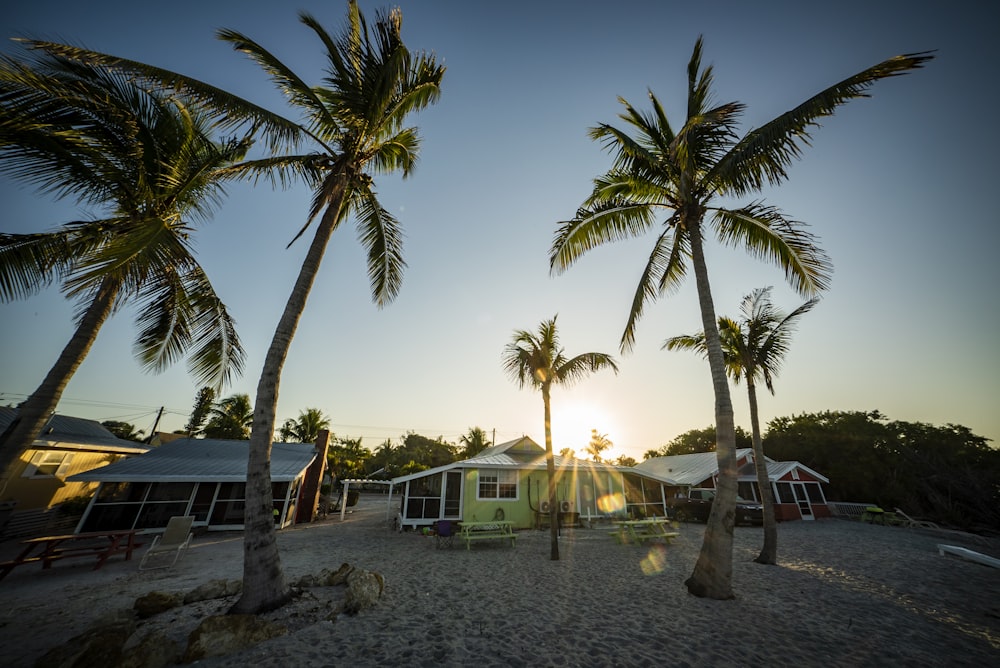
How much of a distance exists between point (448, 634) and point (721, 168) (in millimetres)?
9916

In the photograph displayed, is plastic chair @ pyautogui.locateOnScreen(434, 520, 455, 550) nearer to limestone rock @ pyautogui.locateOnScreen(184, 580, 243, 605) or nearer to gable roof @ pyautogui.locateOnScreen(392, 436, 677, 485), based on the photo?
gable roof @ pyautogui.locateOnScreen(392, 436, 677, 485)

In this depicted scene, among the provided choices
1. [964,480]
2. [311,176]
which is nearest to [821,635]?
[311,176]

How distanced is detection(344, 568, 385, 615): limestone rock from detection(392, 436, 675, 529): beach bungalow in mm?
9159

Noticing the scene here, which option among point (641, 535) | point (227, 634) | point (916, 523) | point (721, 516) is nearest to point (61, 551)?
point (227, 634)

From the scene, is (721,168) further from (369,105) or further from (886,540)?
(886,540)

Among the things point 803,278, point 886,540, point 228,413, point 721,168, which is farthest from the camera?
point 228,413

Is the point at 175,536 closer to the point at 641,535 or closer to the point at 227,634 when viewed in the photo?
the point at 227,634

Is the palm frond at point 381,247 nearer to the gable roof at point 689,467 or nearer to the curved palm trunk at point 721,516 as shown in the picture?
the curved palm trunk at point 721,516

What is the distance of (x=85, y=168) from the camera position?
17.6ft

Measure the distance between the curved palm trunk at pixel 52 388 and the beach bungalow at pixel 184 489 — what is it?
33.6ft

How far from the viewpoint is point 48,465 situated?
54.0 feet

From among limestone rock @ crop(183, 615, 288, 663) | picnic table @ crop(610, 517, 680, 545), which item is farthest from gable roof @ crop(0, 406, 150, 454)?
picnic table @ crop(610, 517, 680, 545)

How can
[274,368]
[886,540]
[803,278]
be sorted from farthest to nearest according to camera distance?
[886,540] < [803,278] < [274,368]

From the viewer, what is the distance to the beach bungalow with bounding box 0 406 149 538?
14227 mm
